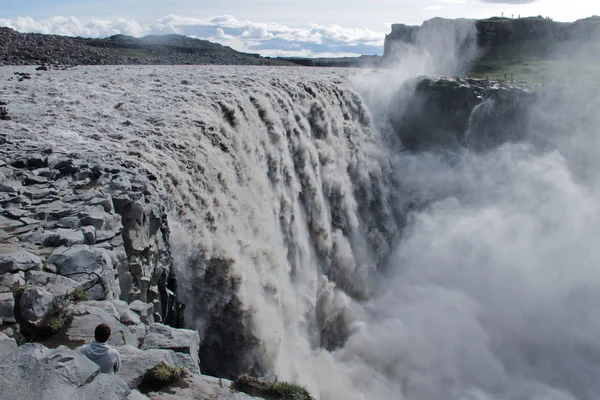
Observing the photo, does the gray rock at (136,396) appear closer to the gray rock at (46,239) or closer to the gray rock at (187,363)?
the gray rock at (187,363)

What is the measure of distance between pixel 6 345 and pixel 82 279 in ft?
6.07

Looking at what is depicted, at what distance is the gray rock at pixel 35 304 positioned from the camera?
643 centimetres

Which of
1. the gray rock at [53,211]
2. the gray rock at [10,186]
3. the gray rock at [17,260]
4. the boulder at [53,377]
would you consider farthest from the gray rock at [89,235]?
the boulder at [53,377]

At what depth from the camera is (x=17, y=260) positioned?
727 cm

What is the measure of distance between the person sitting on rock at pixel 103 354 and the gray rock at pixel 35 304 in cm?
109

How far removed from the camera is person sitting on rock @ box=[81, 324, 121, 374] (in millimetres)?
5680

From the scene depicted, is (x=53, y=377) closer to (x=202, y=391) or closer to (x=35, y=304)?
(x=35, y=304)

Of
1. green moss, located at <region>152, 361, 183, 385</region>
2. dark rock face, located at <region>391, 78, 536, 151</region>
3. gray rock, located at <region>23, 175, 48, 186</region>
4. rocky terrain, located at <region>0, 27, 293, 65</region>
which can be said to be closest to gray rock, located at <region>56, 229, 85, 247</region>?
gray rock, located at <region>23, 175, 48, 186</region>

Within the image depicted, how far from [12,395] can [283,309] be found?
39.8 feet

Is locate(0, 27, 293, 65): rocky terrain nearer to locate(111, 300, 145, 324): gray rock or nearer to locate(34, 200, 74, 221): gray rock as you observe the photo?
locate(34, 200, 74, 221): gray rock

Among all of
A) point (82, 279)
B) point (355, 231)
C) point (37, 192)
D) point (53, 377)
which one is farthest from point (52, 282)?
point (355, 231)

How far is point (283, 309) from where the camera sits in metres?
16.7

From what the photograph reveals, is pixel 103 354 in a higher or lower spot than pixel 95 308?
higher

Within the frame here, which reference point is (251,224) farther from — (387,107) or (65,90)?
(387,107)
